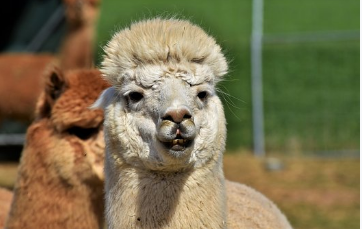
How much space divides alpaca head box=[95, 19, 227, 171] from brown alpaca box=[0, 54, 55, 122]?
8.53m

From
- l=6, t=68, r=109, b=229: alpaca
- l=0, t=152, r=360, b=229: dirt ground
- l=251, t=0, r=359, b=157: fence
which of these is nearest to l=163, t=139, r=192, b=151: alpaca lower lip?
l=6, t=68, r=109, b=229: alpaca

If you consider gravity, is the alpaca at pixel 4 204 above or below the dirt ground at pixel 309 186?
above

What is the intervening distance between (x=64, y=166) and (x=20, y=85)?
25.6 feet

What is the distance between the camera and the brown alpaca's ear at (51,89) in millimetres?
4566

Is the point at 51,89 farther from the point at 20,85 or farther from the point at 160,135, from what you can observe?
the point at 20,85

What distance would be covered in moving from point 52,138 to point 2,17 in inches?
396

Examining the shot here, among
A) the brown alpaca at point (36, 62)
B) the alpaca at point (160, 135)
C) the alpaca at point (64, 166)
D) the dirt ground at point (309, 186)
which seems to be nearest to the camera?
the alpaca at point (160, 135)

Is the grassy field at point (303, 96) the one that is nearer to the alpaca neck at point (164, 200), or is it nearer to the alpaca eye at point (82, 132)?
the alpaca eye at point (82, 132)

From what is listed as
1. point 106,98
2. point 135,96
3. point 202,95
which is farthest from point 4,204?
point 202,95

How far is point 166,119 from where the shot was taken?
123 inches

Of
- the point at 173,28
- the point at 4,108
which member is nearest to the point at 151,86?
the point at 173,28

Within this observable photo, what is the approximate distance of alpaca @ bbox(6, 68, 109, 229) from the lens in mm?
4324

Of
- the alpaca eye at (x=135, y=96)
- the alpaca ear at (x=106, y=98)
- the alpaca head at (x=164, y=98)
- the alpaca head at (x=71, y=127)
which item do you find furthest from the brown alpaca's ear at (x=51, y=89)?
the alpaca eye at (x=135, y=96)

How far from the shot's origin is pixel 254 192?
15.4 ft
